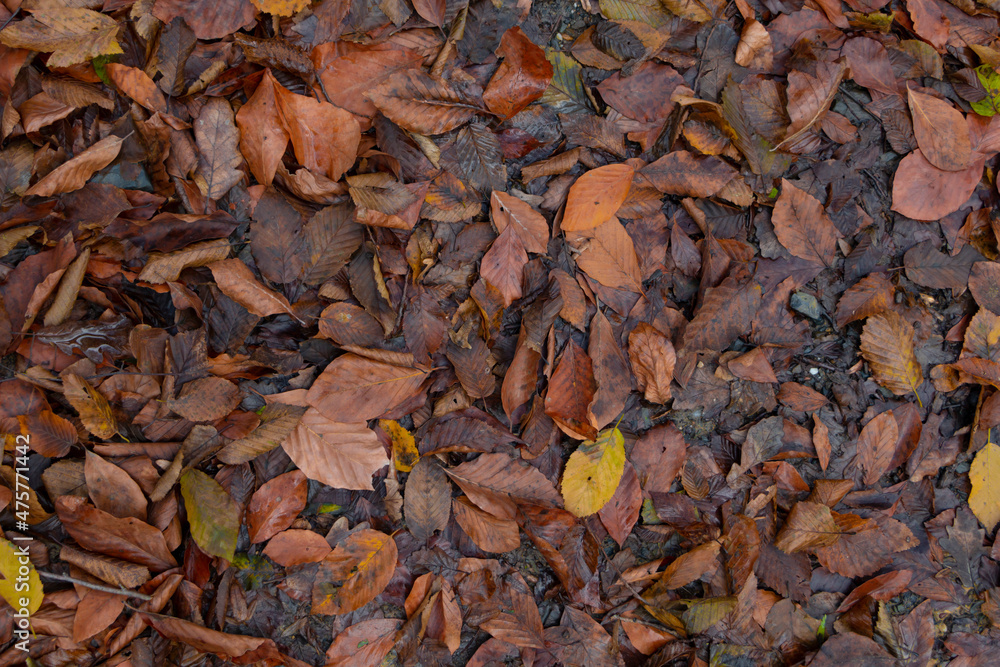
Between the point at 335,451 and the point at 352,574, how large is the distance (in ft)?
1.28

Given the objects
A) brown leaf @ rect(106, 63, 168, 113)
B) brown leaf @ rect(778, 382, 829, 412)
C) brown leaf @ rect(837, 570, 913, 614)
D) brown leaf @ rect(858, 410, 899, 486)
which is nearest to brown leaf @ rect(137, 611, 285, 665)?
brown leaf @ rect(106, 63, 168, 113)

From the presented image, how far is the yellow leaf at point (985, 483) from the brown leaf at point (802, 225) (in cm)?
93

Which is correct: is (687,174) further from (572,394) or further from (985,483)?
(985,483)

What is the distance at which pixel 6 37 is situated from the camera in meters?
1.49

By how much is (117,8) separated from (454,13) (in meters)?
0.96

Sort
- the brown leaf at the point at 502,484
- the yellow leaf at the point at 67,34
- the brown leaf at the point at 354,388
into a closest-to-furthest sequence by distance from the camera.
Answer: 1. the yellow leaf at the point at 67,34
2. the brown leaf at the point at 354,388
3. the brown leaf at the point at 502,484

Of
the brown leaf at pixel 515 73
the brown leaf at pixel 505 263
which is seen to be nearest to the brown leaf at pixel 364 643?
the brown leaf at pixel 505 263

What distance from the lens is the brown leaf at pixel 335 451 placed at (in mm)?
1628

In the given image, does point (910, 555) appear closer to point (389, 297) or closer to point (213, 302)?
point (389, 297)

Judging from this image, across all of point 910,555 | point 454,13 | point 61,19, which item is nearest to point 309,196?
point 454,13

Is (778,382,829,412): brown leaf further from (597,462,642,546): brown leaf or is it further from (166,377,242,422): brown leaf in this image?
(166,377,242,422): brown leaf

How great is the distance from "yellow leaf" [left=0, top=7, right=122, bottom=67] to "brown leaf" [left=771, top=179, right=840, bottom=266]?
208 centimetres

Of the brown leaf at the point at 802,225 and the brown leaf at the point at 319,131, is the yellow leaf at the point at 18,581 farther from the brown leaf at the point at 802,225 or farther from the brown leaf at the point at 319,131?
the brown leaf at the point at 802,225

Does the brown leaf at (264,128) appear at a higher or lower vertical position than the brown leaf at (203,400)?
higher
